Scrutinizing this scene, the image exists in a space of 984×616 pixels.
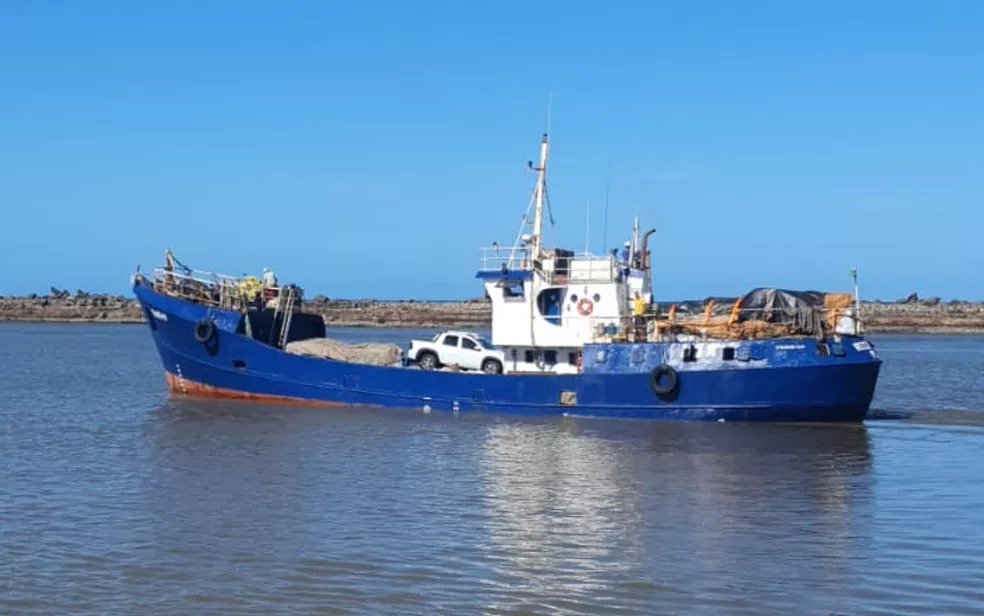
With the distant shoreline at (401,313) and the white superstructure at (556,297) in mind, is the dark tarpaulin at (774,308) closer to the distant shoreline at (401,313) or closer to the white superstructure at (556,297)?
the white superstructure at (556,297)

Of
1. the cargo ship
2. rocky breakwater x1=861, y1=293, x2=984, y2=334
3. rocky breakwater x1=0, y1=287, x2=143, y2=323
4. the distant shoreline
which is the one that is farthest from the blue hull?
rocky breakwater x1=0, y1=287, x2=143, y2=323

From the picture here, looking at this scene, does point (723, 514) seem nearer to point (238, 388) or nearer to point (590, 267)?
point (590, 267)

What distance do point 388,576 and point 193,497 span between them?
16.3 feet

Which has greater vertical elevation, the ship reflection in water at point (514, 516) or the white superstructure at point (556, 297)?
the white superstructure at point (556, 297)

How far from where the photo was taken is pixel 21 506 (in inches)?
567

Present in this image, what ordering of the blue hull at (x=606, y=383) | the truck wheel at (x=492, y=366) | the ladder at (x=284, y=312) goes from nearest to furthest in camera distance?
the blue hull at (x=606, y=383) < the truck wheel at (x=492, y=366) < the ladder at (x=284, y=312)

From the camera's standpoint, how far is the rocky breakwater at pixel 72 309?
3440 inches

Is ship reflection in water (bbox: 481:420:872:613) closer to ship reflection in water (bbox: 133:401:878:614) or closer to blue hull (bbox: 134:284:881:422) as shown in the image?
ship reflection in water (bbox: 133:401:878:614)

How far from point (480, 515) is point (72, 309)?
82.6 metres

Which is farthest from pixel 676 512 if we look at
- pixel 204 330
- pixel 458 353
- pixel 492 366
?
pixel 204 330

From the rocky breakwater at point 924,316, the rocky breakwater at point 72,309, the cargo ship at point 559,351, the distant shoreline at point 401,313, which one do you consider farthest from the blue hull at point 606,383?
the rocky breakwater at point 72,309

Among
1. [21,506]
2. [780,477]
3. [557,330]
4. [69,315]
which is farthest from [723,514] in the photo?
[69,315]

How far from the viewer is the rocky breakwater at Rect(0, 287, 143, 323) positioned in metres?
87.4

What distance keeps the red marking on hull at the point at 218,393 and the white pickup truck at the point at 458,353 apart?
2107mm
